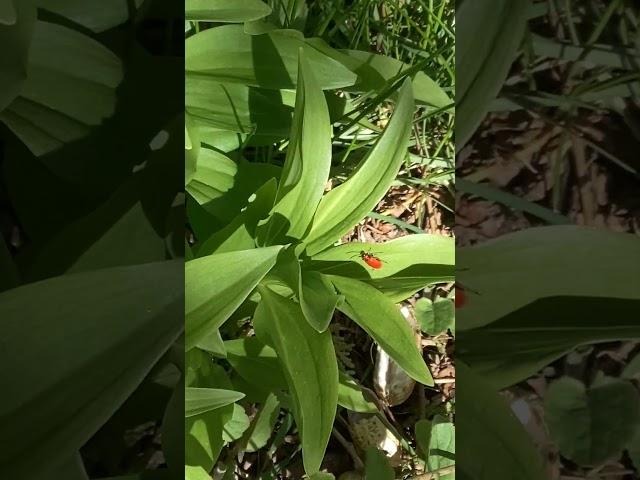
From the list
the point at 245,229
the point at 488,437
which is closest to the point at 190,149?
the point at 245,229

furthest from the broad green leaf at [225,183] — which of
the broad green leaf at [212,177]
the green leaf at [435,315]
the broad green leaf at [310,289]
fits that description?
the green leaf at [435,315]

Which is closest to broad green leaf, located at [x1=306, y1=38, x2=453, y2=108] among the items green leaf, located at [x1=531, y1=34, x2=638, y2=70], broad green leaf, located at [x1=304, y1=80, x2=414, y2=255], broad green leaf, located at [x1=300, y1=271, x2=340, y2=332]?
broad green leaf, located at [x1=304, y1=80, x2=414, y2=255]

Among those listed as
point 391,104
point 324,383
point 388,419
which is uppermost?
point 391,104

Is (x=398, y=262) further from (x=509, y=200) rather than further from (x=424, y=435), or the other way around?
(x=509, y=200)

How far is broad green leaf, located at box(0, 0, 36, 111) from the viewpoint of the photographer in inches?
9.8

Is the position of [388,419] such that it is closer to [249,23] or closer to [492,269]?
[249,23]

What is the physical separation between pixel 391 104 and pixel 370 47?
0.09m

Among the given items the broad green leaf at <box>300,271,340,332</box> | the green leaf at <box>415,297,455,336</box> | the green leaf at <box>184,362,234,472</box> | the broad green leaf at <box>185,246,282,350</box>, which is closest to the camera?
the broad green leaf at <box>185,246,282,350</box>

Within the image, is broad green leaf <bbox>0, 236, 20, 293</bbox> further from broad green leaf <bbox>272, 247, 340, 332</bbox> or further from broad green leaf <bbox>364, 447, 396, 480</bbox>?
broad green leaf <bbox>364, 447, 396, 480</bbox>

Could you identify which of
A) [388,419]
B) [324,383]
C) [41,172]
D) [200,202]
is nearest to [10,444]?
[41,172]

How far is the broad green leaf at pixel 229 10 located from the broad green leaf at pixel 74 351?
42 cm

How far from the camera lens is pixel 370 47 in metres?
0.96

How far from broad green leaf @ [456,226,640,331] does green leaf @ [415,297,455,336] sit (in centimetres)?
67

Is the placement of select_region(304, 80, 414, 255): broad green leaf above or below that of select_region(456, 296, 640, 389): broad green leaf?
below
